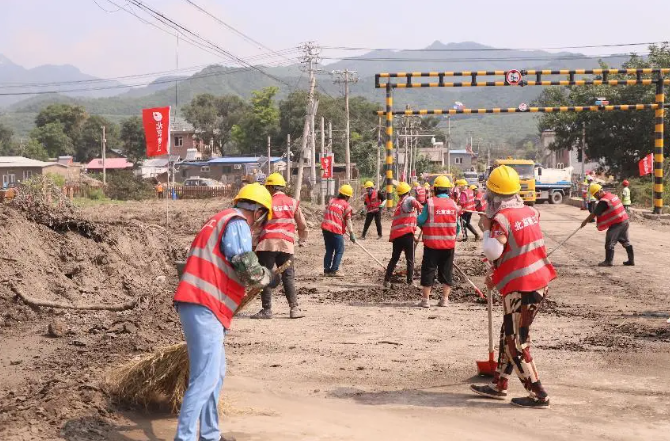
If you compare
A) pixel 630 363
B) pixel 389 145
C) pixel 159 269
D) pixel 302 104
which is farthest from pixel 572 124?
pixel 630 363

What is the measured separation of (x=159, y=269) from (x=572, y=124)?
46.8 meters

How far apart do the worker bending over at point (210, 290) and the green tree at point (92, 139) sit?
357 feet

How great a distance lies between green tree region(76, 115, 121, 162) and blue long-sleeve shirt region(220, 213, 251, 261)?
109 m

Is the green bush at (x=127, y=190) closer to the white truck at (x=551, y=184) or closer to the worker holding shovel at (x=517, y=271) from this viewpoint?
the white truck at (x=551, y=184)

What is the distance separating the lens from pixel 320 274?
1695 cm

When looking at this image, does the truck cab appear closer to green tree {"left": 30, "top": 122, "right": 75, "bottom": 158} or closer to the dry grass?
the dry grass

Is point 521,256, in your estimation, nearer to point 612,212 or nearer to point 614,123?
point 612,212

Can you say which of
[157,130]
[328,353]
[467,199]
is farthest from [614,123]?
[328,353]

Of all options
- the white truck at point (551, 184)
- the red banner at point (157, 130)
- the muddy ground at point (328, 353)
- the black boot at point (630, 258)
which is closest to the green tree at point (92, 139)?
the white truck at point (551, 184)

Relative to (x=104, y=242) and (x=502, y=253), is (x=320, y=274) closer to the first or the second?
(x=104, y=242)

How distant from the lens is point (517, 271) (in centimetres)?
698

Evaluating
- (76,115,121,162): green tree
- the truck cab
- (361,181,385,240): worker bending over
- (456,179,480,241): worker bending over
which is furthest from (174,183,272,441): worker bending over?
(76,115,121,162): green tree

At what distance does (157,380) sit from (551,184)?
46.8 m

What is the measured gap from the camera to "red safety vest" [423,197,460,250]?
11836mm
